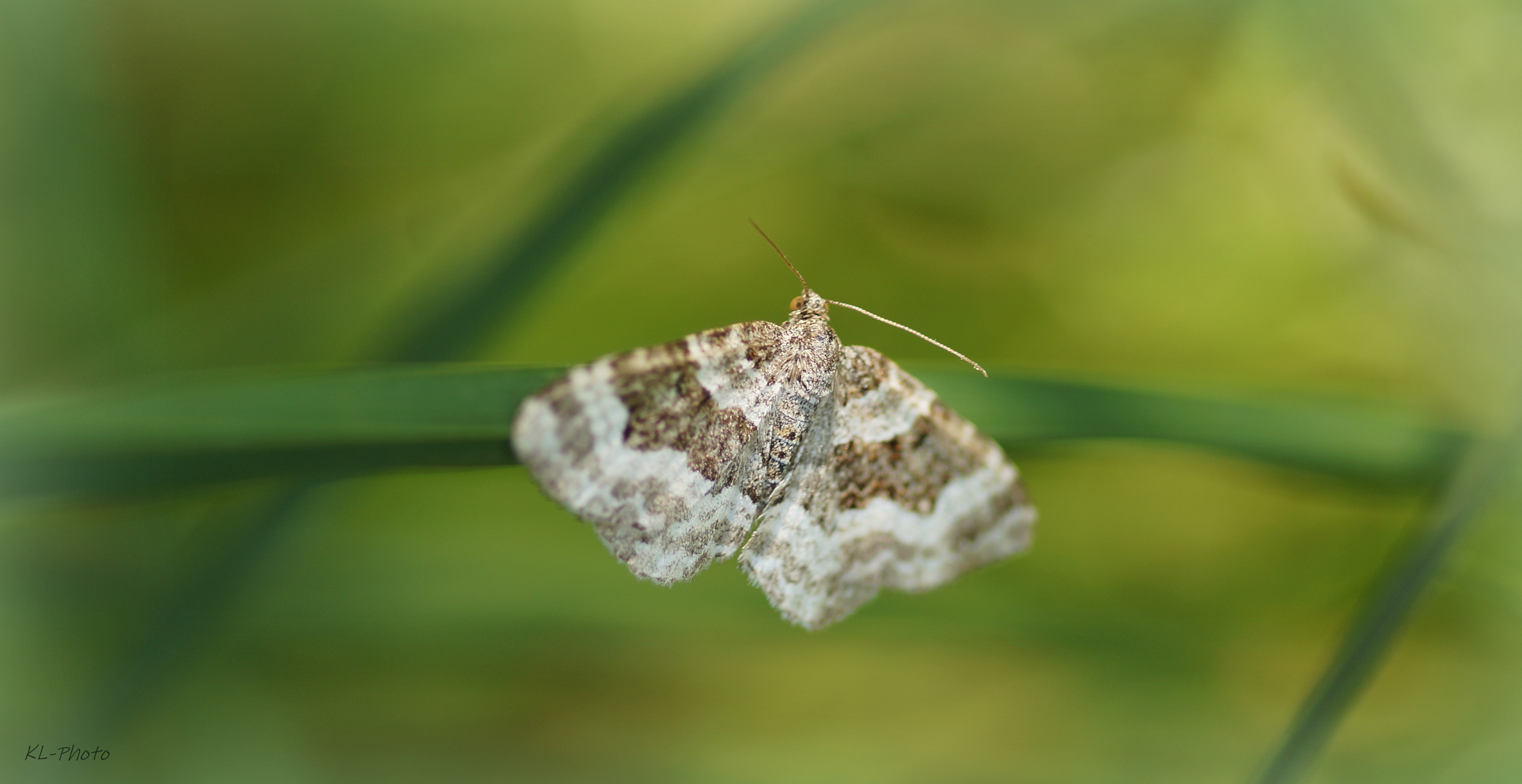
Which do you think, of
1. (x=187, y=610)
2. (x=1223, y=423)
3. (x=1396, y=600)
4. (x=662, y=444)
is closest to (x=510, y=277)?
(x=662, y=444)

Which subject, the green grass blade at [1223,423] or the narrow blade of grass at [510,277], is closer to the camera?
the green grass blade at [1223,423]

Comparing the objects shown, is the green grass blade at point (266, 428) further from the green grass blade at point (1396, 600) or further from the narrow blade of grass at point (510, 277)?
the green grass blade at point (1396, 600)

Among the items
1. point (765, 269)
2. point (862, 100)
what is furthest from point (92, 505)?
point (862, 100)

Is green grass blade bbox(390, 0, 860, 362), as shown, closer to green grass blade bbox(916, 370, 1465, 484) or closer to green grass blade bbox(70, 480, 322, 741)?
green grass blade bbox(70, 480, 322, 741)

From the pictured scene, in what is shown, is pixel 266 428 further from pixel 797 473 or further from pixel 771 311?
pixel 771 311

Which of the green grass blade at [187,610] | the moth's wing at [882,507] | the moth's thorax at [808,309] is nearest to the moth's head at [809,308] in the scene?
the moth's thorax at [808,309]

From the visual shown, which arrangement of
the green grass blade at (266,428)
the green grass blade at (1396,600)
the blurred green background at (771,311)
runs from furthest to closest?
1. the blurred green background at (771,311)
2. the green grass blade at (1396,600)
3. the green grass blade at (266,428)

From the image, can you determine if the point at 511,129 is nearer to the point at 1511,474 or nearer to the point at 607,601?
the point at 607,601
